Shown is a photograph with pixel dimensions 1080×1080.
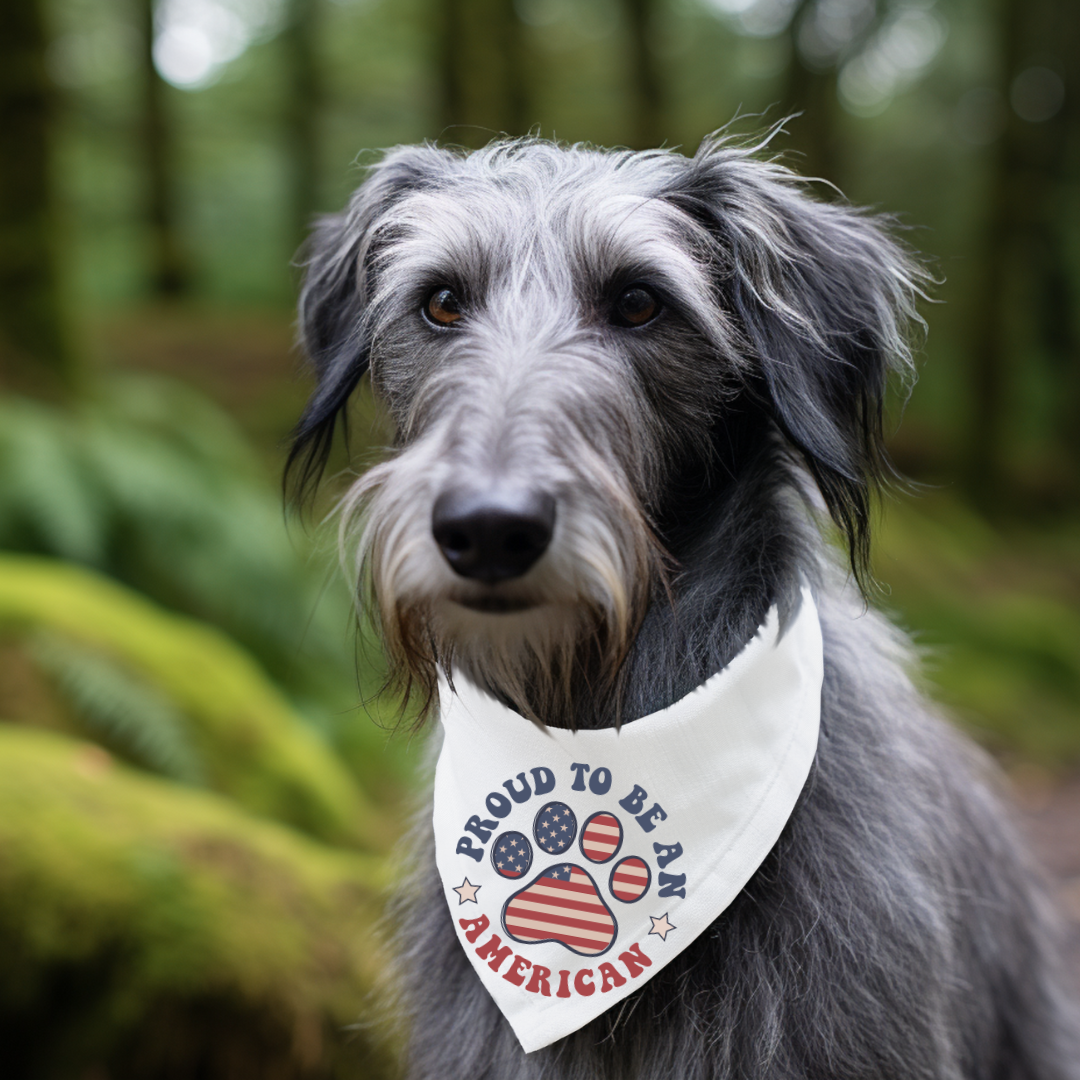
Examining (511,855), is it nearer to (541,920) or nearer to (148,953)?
(541,920)

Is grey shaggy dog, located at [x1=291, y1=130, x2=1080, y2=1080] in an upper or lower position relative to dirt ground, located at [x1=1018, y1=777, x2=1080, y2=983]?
upper

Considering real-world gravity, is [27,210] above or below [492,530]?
below

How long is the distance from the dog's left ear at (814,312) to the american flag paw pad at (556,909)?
992mm

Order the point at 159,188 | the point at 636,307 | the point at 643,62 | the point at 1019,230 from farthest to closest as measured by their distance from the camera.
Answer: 1. the point at 159,188
2. the point at 1019,230
3. the point at 643,62
4. the point at 636,307

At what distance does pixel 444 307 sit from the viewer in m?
2.57

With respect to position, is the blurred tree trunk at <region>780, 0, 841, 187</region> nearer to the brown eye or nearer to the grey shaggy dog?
the grey shaggy dog

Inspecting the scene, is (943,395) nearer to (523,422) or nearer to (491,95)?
(491,95)

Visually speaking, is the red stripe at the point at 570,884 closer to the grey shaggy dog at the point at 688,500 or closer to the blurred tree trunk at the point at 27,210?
the grey shaggy dog at the point at 688,500

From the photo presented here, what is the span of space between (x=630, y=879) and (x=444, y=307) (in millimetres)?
1435

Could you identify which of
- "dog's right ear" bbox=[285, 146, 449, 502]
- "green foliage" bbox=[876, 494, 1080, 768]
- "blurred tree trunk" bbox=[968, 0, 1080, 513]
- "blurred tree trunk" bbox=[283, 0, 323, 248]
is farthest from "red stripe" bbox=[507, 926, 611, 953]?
"blurred tree trunk" bbox=[283, 0, 323, 248]

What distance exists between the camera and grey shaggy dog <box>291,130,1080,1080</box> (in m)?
2.32

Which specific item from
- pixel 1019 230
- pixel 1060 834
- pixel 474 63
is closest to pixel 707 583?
pixel 1060 834

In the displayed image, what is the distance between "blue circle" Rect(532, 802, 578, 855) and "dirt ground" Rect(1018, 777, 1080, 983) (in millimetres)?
4101

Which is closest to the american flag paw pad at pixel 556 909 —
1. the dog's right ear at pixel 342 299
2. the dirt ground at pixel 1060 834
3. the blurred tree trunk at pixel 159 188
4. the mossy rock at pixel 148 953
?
the mossy rock at pixel 148 953
